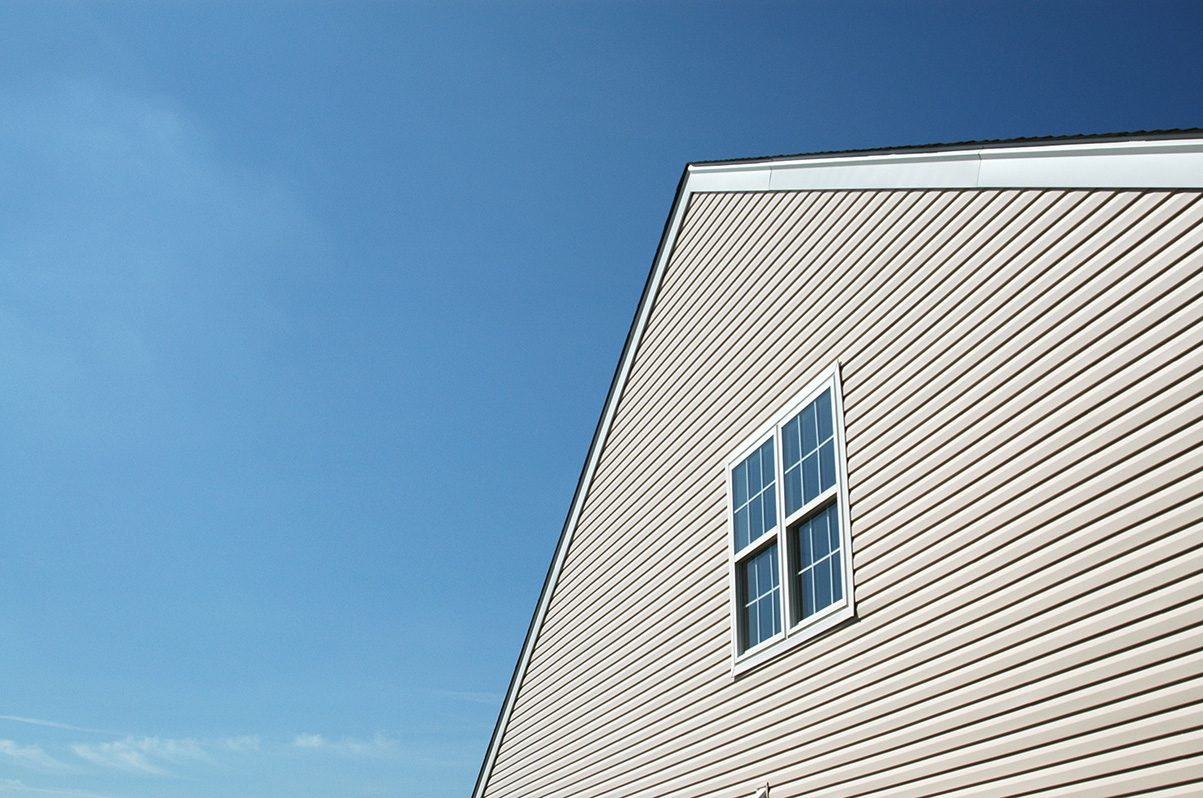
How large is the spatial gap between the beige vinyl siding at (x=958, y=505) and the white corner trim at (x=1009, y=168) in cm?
9

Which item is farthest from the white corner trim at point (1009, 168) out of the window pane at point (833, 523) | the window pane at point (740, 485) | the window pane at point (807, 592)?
the window pane at point (807, 592)

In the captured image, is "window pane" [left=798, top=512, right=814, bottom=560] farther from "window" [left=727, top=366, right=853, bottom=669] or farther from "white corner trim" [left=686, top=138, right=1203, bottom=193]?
"white corner trim" [left=686, top=138, right=1203, bottom=193]

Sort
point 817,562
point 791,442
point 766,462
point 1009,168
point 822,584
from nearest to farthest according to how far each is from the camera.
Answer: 1. point 1009,168
2. point 822,584
3. point 817,562
4. point 791,442
5. point 766,462

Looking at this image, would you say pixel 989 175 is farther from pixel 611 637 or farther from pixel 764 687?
pixel 611 637

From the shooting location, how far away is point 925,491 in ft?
20.8

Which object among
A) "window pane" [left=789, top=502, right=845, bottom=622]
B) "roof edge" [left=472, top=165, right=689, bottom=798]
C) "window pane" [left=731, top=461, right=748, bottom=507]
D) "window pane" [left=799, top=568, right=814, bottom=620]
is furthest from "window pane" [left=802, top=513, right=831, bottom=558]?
"roof edge" [left=472, top=165, right=689, bottom=798]

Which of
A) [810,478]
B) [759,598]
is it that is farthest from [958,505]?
[759,598]

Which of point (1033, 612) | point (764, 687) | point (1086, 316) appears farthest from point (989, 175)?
point (764, 687)

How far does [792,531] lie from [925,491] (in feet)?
5.42

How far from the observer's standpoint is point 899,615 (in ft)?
20.8

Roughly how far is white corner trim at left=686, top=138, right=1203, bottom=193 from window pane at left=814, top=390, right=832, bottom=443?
1.60 meters

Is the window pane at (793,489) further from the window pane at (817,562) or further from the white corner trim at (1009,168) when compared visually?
the white corner trim at (1009,168)

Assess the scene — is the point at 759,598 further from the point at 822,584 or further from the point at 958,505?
the point at 958,505

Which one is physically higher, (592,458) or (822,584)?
(592,458)
